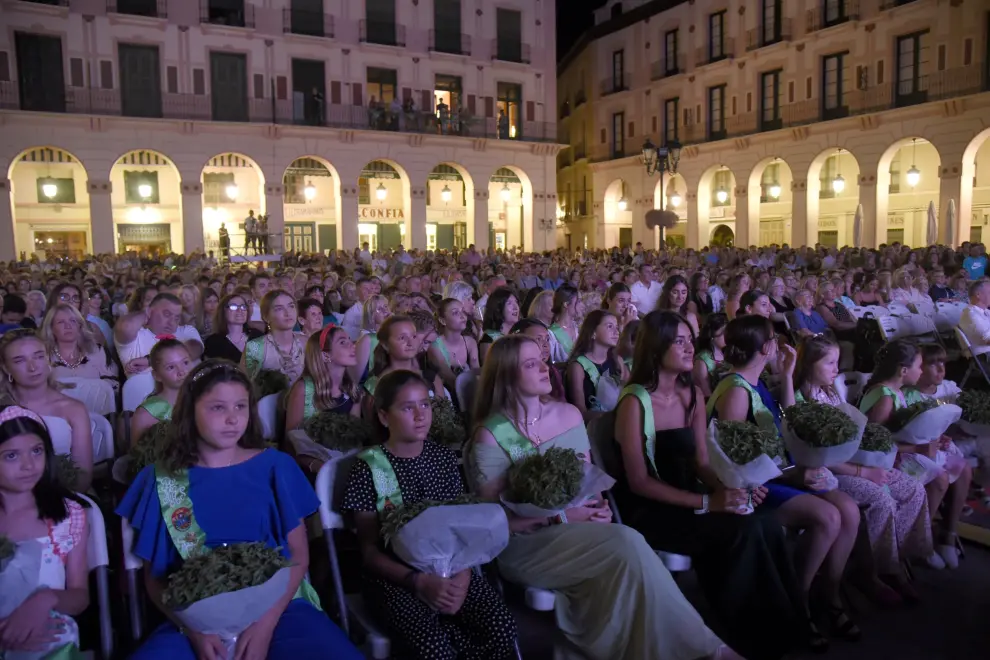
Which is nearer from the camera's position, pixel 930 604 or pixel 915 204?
pixel 930 604

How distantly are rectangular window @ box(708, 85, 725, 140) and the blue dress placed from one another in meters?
31.7

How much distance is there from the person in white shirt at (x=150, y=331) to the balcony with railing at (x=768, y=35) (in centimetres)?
2797

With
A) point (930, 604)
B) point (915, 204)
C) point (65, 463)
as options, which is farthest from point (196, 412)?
point (915, 204)

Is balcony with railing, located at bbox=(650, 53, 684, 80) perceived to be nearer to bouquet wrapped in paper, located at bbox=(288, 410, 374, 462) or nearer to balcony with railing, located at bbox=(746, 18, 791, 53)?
balcony with railing, located at bbox=(746, 18, 791, 53)

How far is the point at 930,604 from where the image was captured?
450 centimetres

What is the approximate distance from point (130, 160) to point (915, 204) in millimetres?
29403

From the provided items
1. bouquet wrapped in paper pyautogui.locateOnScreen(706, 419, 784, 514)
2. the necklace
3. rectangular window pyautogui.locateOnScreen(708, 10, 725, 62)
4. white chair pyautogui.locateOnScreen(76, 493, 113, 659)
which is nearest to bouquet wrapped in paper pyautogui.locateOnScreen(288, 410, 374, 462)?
white chair pyautogui.locateOnScreen(76, 493, 113, 659)

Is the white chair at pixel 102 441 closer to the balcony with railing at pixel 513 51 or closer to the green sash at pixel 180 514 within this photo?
the green sash at pixel 180 514

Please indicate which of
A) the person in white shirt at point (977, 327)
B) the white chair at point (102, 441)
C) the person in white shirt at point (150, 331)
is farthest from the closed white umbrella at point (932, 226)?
the white chair at point (102, 441)

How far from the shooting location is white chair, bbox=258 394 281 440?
16.2ft

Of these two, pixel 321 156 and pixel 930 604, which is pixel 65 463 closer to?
pixel 930 604

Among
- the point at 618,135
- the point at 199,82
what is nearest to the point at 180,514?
the point at 199,82

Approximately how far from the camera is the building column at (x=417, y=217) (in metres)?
30.8

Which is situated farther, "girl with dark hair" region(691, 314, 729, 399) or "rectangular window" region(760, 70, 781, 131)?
"rectangular window" region(760, 70, 781, 131)
